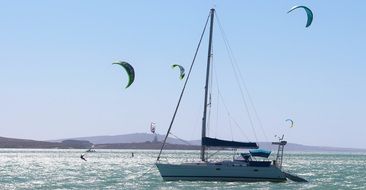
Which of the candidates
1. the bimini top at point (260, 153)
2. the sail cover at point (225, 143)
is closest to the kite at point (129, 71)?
the sail cover at point (225, 143)

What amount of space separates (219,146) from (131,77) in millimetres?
8913

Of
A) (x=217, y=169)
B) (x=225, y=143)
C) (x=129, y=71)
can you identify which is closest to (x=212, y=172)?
(x=217, y=169)

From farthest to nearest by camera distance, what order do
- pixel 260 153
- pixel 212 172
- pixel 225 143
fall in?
pixel 260 153, pixel 225 143, pixel 212 172

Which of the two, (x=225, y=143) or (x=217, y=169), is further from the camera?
(x=225, y=143)

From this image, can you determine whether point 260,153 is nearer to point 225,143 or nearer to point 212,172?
point 225,143

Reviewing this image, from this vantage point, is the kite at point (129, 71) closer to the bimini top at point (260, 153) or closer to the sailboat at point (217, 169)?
the sailboat at point (217, 169)

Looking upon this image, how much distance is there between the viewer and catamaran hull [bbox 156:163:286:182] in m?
57.7

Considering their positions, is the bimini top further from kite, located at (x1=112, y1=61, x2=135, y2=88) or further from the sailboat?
kite, located at (x1=112, y1=61, x2=135, y2=88)

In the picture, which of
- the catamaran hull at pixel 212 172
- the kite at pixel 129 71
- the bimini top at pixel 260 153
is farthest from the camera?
the bimini top at pixel 260 153

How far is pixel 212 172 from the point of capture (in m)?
57.9

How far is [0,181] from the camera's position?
209 ft

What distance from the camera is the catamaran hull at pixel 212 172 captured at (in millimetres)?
57719

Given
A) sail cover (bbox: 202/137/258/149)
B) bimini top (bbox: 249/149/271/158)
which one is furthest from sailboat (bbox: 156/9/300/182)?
bimini top (bbox: 249/149/271/158)

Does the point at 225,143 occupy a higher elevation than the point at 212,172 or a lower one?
higher
